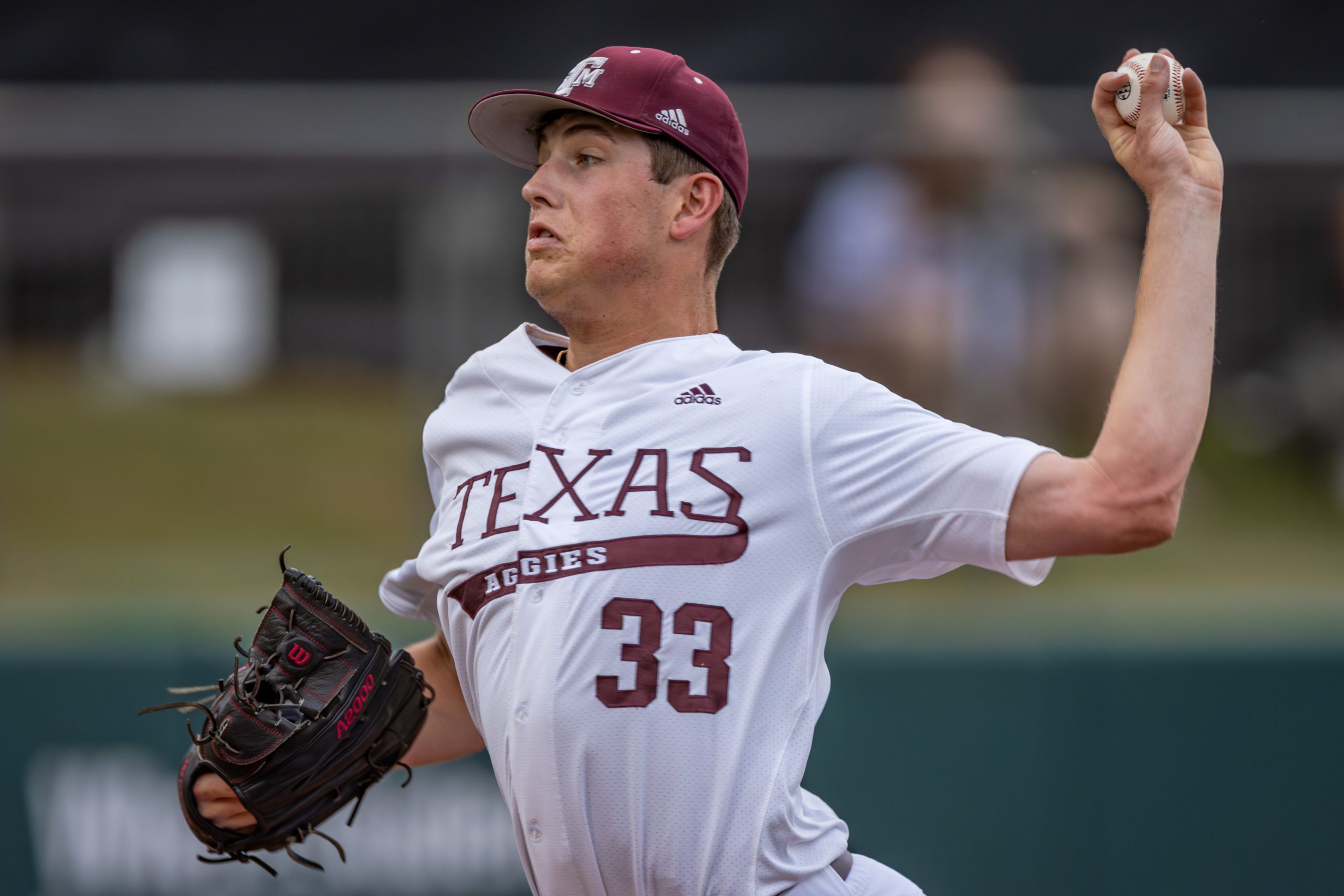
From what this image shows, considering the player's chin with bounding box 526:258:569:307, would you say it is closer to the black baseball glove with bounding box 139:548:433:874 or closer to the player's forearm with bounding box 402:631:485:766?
the black baseball glove with bounding box 139:548:433:874

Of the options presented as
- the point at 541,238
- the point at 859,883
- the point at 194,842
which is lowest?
the point at 194,842

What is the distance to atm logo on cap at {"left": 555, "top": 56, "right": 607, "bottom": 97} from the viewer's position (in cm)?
272

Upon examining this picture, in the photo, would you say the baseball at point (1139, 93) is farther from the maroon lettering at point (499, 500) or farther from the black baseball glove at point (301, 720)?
the black baseball glove at point (301, 720)

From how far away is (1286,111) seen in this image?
5910 millimetres

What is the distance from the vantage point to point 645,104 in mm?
2711

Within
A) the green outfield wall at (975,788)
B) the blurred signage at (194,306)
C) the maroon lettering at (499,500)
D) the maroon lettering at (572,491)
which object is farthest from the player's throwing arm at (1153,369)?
the blurred signage at (194,306)

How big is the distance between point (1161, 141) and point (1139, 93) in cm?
9

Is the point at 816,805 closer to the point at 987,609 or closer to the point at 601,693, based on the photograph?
the point at 601,693

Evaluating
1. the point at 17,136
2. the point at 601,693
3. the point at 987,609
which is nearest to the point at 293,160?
the point at 17,136

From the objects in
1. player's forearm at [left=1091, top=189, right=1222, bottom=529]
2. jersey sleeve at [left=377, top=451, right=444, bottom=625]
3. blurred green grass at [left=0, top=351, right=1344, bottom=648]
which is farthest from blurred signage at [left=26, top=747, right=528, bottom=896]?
player's forearm at [left=1091, top=189, right=1222, bottom=529]

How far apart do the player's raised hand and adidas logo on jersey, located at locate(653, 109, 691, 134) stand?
75 centimetres

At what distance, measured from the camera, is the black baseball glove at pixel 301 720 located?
2623 mm

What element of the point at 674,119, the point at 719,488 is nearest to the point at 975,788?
the point at 719,488

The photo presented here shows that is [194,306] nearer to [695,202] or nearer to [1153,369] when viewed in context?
[695,202]
